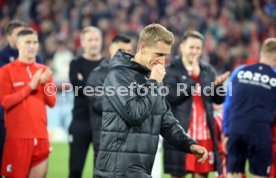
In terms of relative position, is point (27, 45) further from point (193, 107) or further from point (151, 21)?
point (151, 21)

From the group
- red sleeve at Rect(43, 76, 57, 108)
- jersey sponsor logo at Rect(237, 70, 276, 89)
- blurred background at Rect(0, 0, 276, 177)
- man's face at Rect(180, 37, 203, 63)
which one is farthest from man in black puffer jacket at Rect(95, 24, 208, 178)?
blurred background at Rect(0, 0, 276, 177)

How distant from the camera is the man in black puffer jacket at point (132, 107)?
6.16 metres

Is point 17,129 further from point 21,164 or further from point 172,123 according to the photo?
point 172,123

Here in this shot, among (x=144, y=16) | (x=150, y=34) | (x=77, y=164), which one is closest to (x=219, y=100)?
(x=77, y=164)

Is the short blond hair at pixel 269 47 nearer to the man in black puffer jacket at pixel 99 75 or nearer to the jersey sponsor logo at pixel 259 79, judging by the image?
the jersey sponsor logo at pixel 259 79

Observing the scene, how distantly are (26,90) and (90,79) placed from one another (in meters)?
1.24

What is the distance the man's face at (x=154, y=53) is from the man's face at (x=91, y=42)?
→ 4050 mm

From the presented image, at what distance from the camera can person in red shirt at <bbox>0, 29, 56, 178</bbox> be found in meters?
8.51

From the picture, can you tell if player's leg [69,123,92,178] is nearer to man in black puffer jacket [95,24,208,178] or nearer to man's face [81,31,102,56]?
man's face [81,31,102,56]

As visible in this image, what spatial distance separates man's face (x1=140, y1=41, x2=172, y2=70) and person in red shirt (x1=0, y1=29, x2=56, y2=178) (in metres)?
2.40

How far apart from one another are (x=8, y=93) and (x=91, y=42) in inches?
81.4

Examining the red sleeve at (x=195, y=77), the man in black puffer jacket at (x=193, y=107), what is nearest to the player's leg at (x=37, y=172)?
the man in black puffer jacket at (x=193, y=107)

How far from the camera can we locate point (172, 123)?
21.7 feet

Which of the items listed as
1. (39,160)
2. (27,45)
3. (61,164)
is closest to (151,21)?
(61,164)
